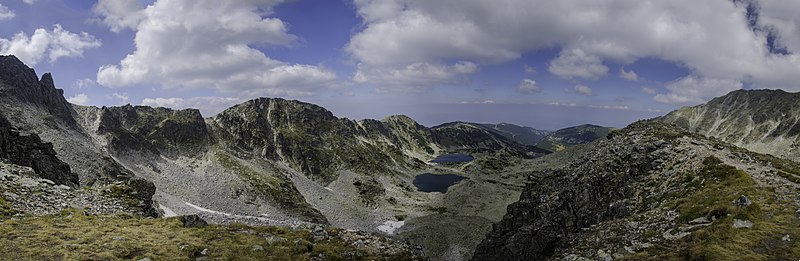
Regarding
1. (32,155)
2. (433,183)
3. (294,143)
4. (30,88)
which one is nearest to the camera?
(32,155)

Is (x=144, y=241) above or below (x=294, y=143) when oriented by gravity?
below

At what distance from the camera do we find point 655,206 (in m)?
36.9

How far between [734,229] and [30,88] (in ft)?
457

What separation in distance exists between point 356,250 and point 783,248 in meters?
25.7

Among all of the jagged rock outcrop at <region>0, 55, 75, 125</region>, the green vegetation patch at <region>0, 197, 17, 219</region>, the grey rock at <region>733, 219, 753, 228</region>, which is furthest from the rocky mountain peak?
the grey rock at <region>733, 219, 753, 228</region>

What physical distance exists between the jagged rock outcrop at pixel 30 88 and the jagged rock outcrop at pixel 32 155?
183ft

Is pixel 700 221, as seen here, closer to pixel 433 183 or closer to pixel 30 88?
pixel 30 88

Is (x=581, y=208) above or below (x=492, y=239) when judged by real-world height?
above

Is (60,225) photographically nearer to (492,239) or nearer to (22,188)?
(22,188)

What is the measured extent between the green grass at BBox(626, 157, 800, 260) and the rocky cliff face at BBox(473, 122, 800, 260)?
6 cm

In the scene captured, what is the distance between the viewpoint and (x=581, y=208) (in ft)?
160

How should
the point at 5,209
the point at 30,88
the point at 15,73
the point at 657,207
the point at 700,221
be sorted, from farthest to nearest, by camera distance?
the point at 30,88
the point at 15,73
the point at 657,207
the point at 5,209
the point at 700,221

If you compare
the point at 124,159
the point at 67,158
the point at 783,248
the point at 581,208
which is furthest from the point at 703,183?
the point at 124,159

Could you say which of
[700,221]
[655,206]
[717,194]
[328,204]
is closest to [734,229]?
[700,221]
